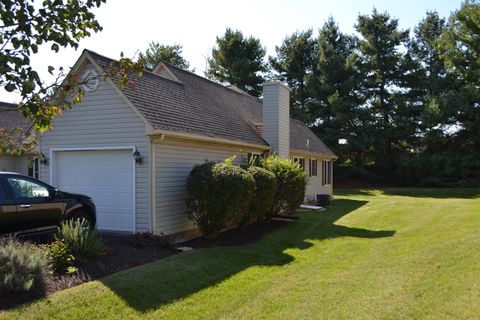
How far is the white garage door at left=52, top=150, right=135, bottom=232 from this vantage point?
12.3 m

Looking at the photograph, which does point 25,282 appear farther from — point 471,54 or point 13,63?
point 471,54

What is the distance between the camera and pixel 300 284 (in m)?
7.84

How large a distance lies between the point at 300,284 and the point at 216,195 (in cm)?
427

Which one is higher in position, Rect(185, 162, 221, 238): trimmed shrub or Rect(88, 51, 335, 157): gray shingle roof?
Rect(88, 51, 335, 157): gray shingle roof

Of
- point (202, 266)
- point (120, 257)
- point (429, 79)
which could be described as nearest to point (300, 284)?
point (202, 266)

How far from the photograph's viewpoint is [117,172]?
41.1 ft

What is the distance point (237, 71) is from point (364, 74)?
13813mm

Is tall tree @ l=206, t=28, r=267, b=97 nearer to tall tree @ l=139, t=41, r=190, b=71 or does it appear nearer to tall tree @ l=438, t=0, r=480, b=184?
tall tree @ l=139, t=41, r=190, b=71

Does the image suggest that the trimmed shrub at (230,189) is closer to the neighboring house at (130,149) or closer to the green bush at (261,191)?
the green bush at (261,191)

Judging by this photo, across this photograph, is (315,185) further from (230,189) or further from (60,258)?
(60,258)

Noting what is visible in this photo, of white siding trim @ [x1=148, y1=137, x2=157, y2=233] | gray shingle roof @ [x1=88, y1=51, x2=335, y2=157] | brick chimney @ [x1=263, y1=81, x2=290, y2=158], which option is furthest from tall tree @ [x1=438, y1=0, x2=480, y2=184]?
white siding trim @ [x1=148, y1=137, x2=157, y2=233]

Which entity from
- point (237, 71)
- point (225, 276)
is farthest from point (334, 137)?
point (225, 276)

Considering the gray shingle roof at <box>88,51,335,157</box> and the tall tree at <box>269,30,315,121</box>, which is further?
the tall tree at <box>269,30,315,121</box>

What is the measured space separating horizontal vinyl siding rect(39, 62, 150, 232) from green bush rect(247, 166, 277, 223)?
3292 millimetres
